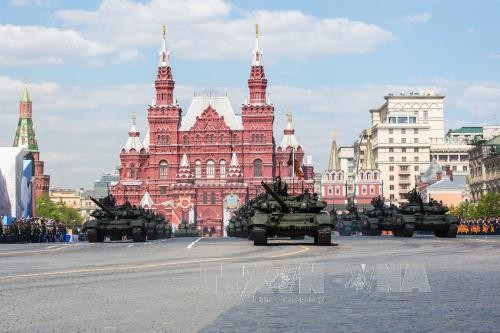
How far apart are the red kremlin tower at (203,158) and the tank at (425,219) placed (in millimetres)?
91142

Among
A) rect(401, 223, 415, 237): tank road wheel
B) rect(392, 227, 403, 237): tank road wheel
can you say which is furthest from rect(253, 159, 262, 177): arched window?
rect(401, 223, 415, 237): tank road wheel

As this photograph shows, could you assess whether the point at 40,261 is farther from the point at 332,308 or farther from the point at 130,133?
the point at 130,133

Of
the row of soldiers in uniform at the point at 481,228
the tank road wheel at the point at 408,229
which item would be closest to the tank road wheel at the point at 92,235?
the tank road wheel at the point at 408,229

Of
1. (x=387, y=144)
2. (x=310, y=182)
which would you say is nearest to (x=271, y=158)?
(x=310, y=182)

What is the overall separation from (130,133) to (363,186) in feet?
147

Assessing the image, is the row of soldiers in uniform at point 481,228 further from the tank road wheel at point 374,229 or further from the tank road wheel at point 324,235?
the tank road wheel at point 324,235

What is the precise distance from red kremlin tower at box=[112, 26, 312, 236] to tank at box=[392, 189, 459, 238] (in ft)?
299

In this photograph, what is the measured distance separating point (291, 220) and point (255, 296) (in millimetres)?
A: 17606

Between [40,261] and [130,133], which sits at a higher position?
[130,133]

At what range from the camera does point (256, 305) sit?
11.3 meters

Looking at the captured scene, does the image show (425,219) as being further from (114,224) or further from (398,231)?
(114,224)

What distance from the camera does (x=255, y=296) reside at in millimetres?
12359

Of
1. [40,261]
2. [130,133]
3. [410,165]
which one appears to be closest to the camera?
[40,261]

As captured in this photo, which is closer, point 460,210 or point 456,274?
point 456,274
